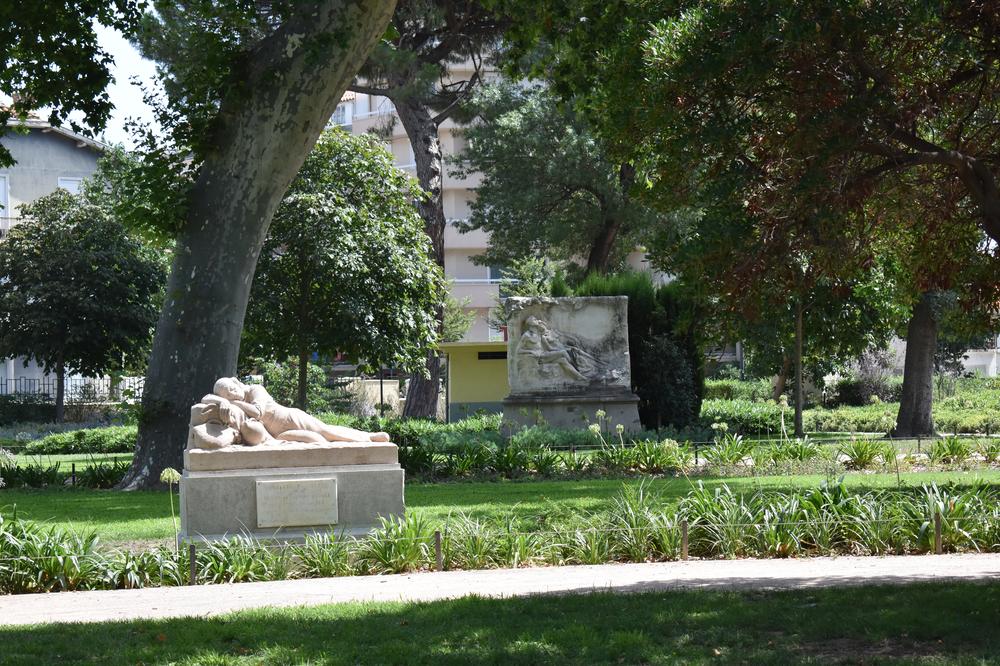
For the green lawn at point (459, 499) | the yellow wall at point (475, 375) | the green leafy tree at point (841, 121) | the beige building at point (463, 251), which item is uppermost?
the beige building at point (463, 251)

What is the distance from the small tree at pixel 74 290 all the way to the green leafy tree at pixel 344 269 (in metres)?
12.2

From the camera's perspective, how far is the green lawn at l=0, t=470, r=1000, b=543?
12625 mm

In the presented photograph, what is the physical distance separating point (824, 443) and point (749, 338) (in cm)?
847

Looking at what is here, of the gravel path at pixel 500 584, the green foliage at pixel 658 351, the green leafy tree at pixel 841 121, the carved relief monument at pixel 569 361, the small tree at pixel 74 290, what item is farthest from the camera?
the small tree at pixel 74 290

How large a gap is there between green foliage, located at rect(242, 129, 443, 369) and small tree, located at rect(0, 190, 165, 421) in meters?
12.3

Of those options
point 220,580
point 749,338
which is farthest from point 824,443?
point 220,580

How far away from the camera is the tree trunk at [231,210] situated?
15930mm

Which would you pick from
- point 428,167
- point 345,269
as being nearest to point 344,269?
point 345,269

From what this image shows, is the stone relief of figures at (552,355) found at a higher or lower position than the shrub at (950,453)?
higher

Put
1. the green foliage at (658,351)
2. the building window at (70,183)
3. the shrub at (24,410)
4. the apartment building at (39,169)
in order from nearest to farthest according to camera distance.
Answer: the green foliage at (658,351) < the shrub at (24,410) < the apartment building at (39,169) < the building window at (70,183)

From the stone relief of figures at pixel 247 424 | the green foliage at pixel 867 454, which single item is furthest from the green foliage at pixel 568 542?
the green foliage at pixel 867 454

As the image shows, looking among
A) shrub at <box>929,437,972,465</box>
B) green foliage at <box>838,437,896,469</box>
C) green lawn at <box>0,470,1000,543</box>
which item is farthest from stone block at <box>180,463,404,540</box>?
shrub at <box>929,437,972,465</box>

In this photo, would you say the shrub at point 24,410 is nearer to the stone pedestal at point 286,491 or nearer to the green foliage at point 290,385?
the green foliage at point 290,385

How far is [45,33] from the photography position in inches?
614
